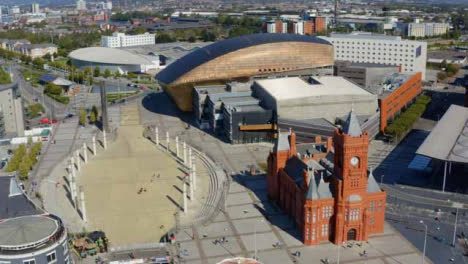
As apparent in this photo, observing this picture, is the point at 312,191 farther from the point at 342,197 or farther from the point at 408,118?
the point at 408,118

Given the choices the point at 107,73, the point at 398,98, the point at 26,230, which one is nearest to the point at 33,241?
the point at 26,230

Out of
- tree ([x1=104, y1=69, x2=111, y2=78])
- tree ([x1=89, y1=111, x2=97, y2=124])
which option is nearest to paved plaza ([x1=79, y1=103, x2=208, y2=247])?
tree ([x1=89, y1=111, x2=97, y2=124])

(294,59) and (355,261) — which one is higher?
(294,59)

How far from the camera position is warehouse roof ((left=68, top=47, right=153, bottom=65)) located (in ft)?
582

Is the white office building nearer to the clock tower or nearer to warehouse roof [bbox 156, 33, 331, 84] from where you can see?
warehouse roof [bbox 156, 33, 331, 84]

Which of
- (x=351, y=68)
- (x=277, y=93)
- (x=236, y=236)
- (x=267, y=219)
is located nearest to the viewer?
(x=236, y=236)

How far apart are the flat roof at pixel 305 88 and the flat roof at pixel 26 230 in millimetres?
57796

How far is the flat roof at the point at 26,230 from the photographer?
42969mm

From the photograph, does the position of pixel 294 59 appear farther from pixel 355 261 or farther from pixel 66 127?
pixel 355 261

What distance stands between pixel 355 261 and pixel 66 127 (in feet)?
249

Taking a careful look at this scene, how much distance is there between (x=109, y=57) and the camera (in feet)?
590

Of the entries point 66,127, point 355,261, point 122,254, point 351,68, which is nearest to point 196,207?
point 122,254

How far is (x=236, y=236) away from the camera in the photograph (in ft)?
194

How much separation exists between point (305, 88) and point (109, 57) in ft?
321
